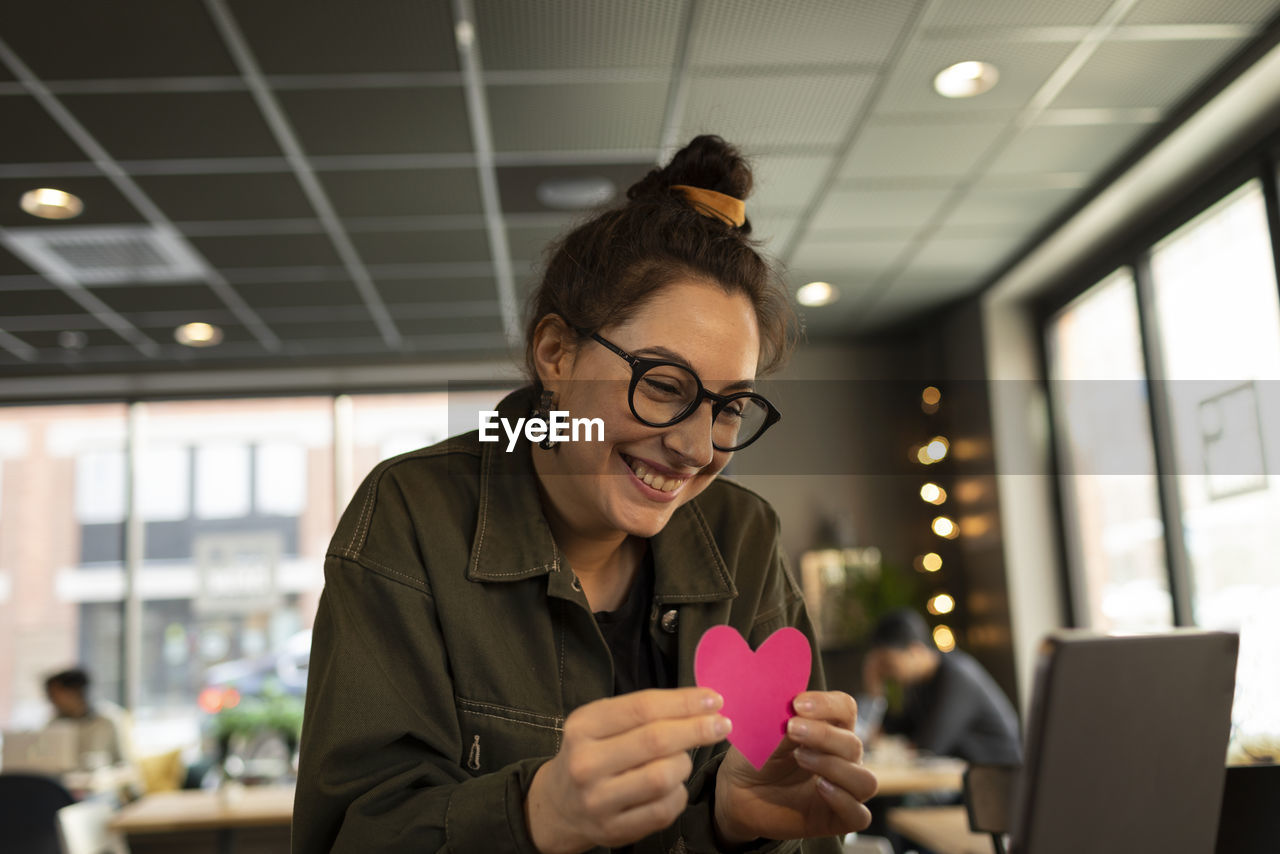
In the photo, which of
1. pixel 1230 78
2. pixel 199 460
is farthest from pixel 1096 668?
pixel 199 460

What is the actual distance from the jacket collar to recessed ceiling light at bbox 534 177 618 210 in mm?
3306

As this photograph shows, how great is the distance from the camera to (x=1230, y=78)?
150 inches

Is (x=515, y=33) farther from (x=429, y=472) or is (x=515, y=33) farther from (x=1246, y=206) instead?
(x=1246, y=206)

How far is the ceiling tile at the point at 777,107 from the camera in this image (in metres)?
3.80

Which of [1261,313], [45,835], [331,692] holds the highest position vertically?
[1261,313]

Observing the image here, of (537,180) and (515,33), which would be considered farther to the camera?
(537,180)

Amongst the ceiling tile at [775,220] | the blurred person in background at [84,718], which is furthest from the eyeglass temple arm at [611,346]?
the blurred person in background at [84,718]

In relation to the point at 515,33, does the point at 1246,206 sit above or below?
below

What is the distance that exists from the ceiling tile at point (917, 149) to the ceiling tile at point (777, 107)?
17 cm

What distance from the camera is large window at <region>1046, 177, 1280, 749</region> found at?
4.04m

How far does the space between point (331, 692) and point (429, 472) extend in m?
0.30

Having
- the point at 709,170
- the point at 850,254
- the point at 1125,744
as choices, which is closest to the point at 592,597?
the point at 709,170

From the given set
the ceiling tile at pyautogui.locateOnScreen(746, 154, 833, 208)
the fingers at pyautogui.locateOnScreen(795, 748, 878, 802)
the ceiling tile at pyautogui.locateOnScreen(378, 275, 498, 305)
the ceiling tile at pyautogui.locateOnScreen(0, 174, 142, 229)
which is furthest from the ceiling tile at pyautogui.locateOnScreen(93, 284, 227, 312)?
the fingers at pyautogui.locateOnScreen(795, 748, 878, 802)

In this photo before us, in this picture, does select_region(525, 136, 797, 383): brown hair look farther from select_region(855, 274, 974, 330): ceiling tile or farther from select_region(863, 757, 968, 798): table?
select_region(855, 274, 974, 330): ceiling tile
